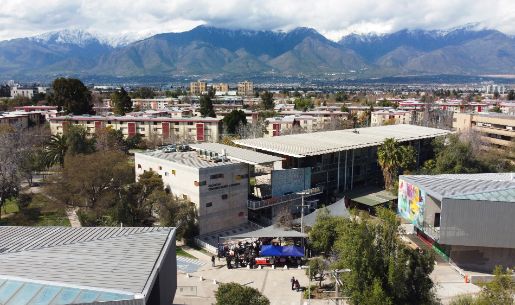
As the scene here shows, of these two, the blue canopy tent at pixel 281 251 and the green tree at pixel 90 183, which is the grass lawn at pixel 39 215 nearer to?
the green tree at pixel 90 183

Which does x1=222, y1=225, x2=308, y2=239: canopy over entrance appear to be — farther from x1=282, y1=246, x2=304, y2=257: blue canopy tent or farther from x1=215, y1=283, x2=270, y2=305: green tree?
x1=215, y1=283, x2=270, y2=305: green tree

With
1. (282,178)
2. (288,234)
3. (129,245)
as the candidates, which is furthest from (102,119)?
(129,245)

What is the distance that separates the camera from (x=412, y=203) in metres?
38.2

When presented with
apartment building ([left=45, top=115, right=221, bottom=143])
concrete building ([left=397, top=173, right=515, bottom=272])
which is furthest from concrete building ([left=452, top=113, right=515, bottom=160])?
apartment building ([left=45, top=115, right=221, bottom=143])

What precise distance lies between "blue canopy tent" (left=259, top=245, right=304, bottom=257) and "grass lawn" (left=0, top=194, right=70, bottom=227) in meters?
19.9

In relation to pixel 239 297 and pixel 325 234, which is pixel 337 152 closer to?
pixel 325 234

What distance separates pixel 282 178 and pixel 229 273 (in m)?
13.7

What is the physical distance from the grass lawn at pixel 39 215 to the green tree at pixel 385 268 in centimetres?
2992

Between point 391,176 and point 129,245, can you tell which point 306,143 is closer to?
point 391,176

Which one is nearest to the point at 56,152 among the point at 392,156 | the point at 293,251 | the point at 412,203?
the point at 293,251

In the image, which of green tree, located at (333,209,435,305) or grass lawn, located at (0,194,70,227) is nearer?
green tree, located at (333,209,435,305)

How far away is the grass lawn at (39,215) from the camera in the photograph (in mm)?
42256

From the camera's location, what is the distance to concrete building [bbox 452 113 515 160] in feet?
230

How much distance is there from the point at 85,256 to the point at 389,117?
96.3 metres
